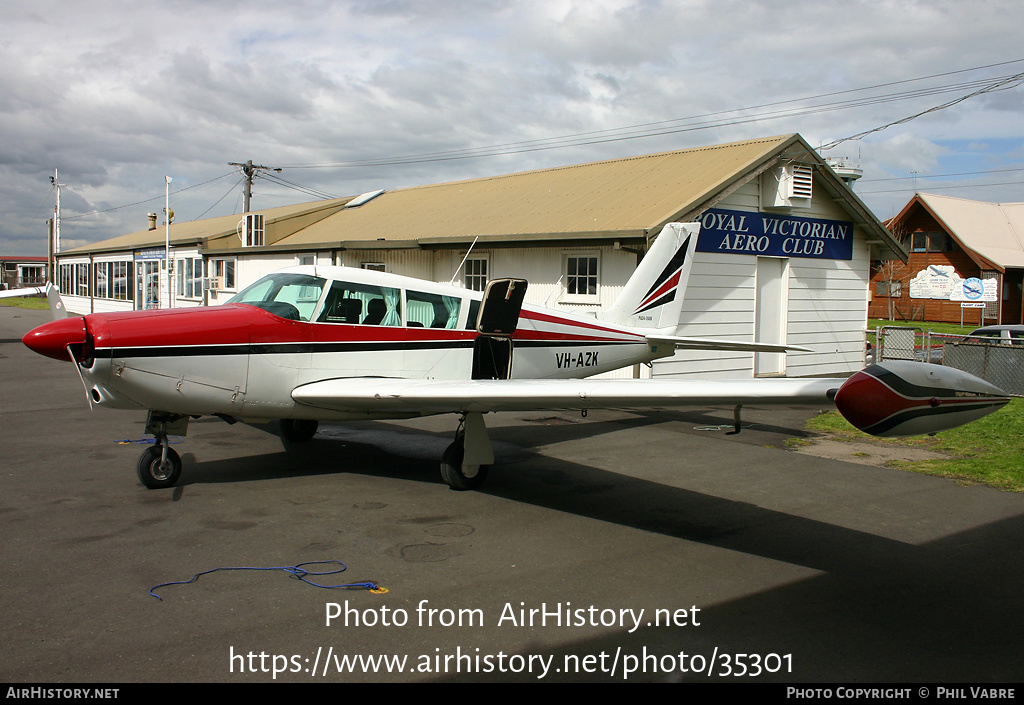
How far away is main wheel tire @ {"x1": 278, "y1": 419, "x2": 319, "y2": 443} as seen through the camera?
9594mm

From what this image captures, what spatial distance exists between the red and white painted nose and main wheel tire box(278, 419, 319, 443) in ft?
23.9

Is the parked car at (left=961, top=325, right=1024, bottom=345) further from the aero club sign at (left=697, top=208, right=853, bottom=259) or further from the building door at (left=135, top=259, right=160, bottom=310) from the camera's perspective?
the building door at (left=135, top=259, right=160, bottom=310)

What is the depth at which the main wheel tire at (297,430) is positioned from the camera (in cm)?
959

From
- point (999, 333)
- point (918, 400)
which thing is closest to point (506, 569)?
point (918, 400)

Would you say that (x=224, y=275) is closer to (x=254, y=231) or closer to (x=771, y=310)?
(x=254, y=231)

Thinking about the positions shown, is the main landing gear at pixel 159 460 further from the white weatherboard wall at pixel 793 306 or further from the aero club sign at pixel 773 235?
the aero club sign at pixel 773 235

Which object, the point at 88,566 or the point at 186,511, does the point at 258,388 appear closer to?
the point at 186,511

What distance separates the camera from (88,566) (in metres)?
5.19

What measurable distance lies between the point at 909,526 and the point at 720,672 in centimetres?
360

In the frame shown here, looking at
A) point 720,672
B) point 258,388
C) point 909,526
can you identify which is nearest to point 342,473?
point 258,388

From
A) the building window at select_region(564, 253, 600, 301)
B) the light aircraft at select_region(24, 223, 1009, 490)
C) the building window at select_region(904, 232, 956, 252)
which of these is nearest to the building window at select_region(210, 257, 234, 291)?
the building window at select_region(564, 253, 600, 301)

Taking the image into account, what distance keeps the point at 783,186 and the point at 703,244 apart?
269 centimetres

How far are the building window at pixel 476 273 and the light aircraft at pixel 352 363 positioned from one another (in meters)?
7.05
